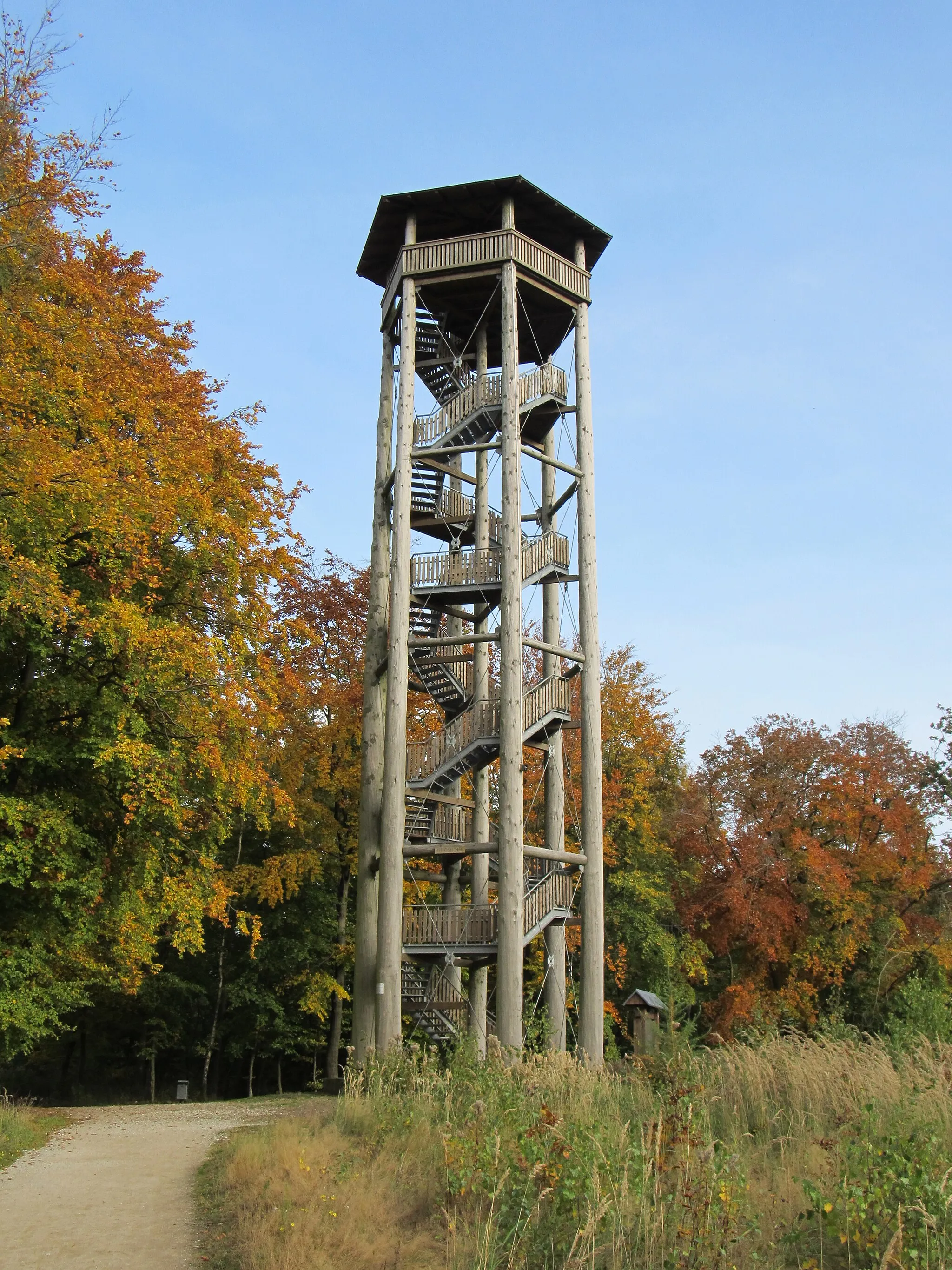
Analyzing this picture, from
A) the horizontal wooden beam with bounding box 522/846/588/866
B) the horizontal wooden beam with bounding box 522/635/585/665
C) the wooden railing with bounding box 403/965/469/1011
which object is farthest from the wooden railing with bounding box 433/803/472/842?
the horizontal wooden beam with bounding box 522/635/585/665

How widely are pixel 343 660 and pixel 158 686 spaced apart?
41.5 ft

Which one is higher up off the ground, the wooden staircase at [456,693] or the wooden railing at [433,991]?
the wooden staircase at [456,693]

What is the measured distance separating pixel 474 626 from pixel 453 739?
388cm

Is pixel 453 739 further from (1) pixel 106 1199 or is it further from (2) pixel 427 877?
(1) pixel 106 1199

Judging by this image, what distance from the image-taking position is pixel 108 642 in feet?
47.6

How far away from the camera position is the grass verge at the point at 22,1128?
13172mm

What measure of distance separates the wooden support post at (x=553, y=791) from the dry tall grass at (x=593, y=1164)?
924 centimetres

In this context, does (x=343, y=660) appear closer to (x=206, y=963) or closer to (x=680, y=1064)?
(x=206, y=963)

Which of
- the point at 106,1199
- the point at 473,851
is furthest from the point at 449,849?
the point at 106,1199

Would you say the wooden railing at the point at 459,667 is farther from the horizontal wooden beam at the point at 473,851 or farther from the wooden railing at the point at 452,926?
the wooden railing at the point at 452,926

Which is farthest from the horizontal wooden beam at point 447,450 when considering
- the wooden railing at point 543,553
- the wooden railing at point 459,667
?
the wooden railing at point 459,667

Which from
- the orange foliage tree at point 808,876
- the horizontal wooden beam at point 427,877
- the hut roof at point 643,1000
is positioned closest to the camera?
the hut roof at point 643,1000

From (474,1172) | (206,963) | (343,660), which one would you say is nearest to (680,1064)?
(474,1172)

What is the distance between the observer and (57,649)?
54.3 ft
